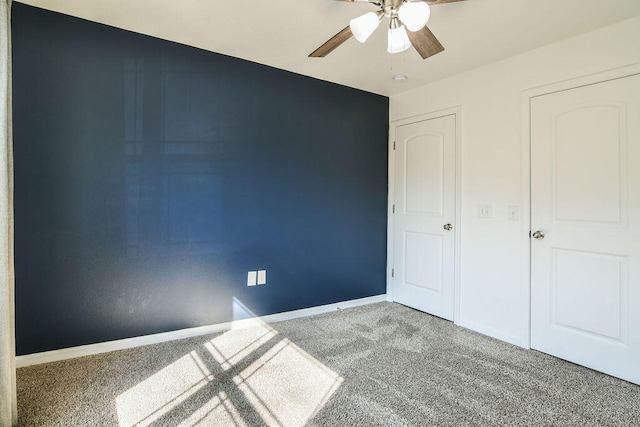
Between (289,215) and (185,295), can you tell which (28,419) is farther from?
(289,215)

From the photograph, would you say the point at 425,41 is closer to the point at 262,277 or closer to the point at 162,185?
the point at 162,185

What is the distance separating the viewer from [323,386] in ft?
6.53

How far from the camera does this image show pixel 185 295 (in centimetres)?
266

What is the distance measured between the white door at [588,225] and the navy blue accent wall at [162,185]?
173 cm

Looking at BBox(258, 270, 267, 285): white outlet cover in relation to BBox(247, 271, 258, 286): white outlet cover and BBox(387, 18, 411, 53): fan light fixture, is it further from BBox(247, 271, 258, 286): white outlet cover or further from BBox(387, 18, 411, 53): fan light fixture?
BBox(387, 18, 411, 53): fan light fixture

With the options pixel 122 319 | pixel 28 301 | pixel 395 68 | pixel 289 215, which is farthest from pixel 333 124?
pixel 28 301

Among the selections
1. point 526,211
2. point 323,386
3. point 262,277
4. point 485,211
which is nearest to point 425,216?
point 485,211

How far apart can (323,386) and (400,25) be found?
2.12 meters

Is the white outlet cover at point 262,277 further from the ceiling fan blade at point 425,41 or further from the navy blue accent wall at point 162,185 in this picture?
the ceiling fan blade at point 425,41

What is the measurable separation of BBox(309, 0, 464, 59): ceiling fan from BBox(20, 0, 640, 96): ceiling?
36 centimetres

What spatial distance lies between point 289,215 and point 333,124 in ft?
3.52

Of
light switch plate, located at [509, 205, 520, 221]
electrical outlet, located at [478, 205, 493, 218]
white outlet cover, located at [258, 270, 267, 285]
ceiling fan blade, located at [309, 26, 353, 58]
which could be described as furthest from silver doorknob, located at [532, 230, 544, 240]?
white outlet cover, located at [258, 270, 267, 285]

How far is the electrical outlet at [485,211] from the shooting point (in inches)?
112

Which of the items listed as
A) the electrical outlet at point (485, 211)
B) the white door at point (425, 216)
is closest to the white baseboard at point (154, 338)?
the white door at point (425, 216)
